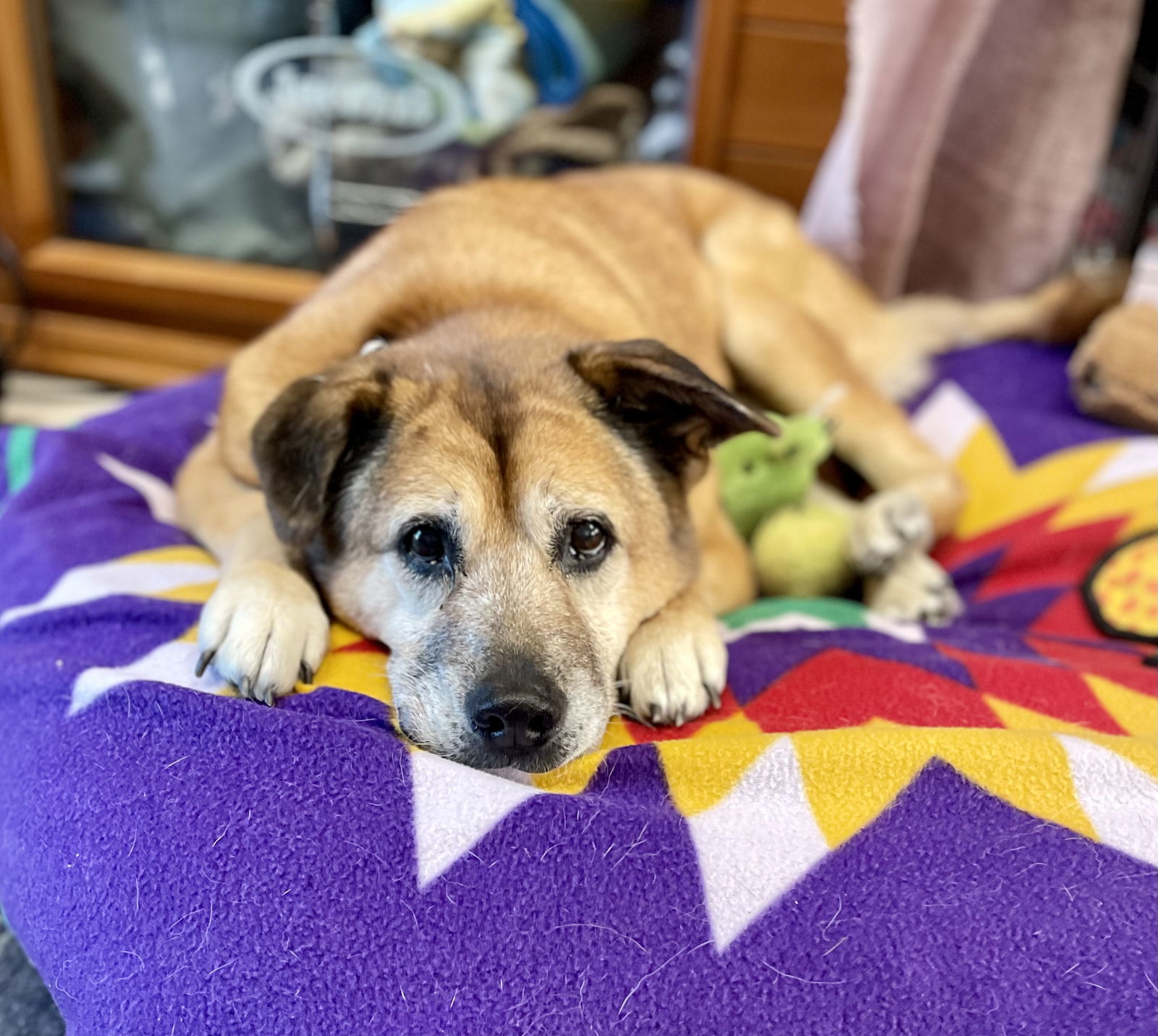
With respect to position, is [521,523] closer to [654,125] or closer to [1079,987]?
[1079,987]

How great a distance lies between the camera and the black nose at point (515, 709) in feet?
4.45

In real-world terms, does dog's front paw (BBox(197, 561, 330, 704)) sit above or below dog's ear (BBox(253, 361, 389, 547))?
below

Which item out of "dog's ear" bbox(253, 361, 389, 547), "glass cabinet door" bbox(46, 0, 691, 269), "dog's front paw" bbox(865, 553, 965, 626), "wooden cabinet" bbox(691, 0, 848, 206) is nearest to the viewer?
"dog's ear" bbox(253, 361, 389, 547)

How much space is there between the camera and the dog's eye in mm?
1573

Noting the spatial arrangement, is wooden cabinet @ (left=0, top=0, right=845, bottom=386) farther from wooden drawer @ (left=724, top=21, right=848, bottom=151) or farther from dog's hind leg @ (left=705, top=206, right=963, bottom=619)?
dog's hind leg @ (left=705, top=206, right=963, bottom=619)

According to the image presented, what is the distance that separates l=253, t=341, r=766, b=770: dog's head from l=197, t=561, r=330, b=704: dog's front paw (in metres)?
0.09

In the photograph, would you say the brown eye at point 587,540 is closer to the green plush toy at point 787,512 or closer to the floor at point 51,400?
the green plush toy at point 787,512

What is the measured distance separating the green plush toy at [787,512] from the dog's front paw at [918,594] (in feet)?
0.36

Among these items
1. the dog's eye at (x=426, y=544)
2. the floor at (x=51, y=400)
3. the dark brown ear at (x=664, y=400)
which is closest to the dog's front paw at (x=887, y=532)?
the dark brown ear at (x=664, y=400)

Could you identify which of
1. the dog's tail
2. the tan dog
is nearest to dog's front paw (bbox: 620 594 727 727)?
the tan dog

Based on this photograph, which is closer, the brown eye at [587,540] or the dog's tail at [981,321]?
the brown eye at [587,540]

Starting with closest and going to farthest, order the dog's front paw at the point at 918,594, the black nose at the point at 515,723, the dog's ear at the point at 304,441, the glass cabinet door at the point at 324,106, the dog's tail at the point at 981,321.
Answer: the black nose at the point at 515,723, the dog's ear at the point at 304,441, the dog's front paw at the point at 918,594, the dog's tail at the point at 981,321, the glass cabinet door at the point at 324,106

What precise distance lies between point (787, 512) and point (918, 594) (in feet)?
1.12

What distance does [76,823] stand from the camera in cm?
132
